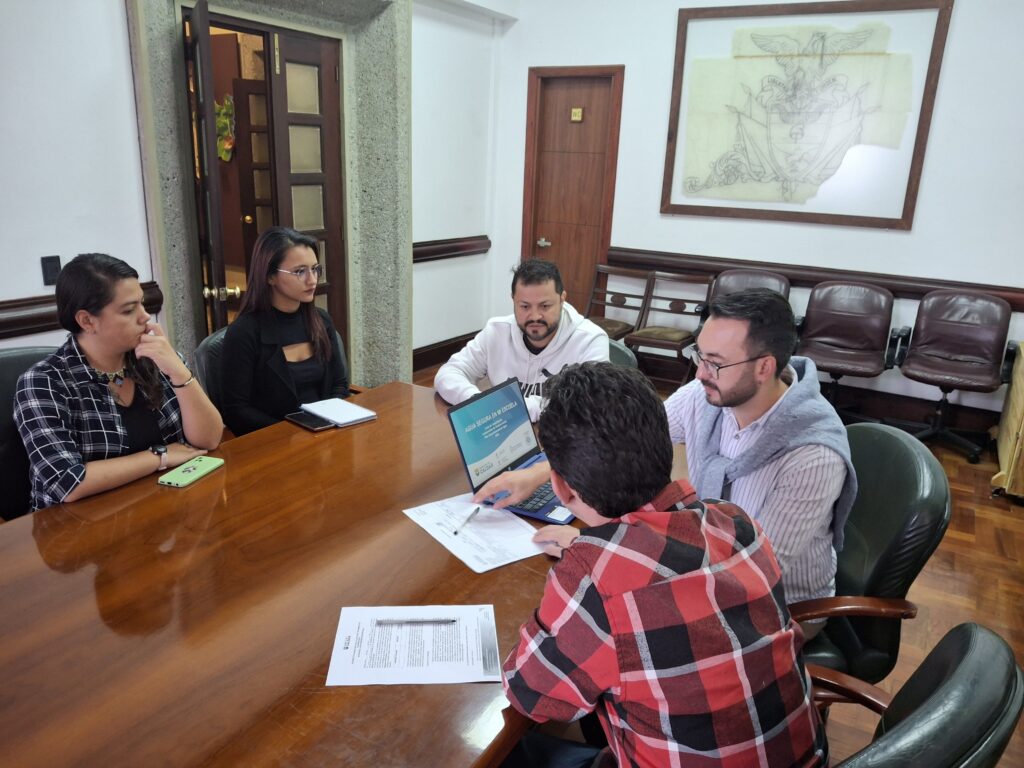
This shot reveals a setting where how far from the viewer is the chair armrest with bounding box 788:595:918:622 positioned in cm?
140

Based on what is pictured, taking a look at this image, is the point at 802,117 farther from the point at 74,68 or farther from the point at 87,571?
the point at 87,571

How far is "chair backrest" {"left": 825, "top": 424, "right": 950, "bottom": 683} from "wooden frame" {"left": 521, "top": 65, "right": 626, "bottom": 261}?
370 cm

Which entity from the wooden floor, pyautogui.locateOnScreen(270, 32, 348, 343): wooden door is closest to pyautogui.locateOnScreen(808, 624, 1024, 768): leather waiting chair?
the wooden floor

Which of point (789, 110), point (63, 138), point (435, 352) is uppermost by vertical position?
point (789, 110)

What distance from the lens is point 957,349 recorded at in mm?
4027

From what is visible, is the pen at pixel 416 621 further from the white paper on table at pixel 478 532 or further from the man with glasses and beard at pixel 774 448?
the man with glasses and beard at pixel 774 448

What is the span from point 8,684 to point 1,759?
0.15 meters

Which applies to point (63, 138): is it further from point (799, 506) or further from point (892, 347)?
point (892, 347)

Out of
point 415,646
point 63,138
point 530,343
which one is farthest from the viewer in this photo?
point 63,138

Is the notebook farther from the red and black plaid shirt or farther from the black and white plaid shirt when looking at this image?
the red and black plaid shirt

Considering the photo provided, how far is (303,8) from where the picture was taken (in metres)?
3.63

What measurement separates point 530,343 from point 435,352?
2923 mm

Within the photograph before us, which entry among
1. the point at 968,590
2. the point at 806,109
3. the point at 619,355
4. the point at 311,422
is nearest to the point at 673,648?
the point at 311,422

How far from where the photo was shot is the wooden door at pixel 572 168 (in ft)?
16.5
